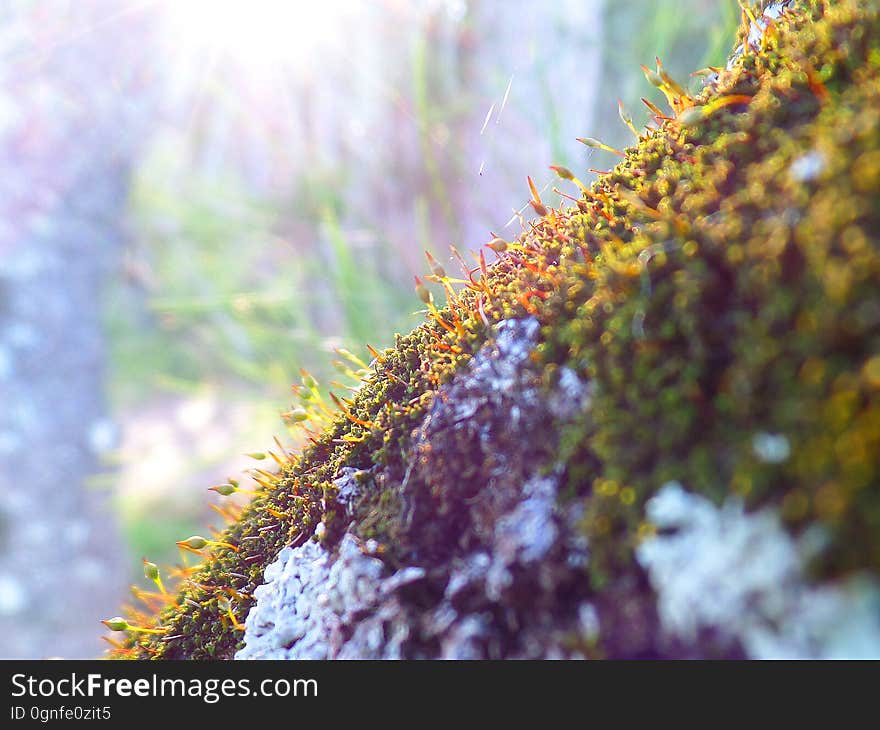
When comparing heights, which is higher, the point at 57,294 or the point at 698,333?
the point at 57,294

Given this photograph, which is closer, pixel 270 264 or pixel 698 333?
pixel 698 333

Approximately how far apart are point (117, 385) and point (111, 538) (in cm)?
370

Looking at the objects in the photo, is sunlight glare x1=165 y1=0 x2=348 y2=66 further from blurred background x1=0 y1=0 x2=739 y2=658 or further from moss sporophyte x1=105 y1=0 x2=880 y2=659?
moss sporophyte x1=105 y1=0 x2=880 y2=659

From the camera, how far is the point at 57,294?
3.12 m

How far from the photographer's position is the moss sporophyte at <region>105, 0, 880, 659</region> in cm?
40

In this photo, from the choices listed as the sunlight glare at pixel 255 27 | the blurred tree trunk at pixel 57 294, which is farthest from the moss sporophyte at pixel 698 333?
the sunlight glare at pixel 255 27

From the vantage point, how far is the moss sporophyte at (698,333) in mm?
399

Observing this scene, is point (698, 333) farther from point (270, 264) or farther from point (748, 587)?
point (270, 264)

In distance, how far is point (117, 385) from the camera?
265 inches

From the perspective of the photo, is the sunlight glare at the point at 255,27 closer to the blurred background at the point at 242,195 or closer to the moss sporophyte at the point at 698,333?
the blurred background at the point at 242,195

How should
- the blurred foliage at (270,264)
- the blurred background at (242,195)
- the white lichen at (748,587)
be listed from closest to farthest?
the white lichen at (748,587), the blurred foliage at (270,264), the blurred background at (242,195)

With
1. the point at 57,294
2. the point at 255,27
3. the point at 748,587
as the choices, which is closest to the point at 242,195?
the point at 255,27

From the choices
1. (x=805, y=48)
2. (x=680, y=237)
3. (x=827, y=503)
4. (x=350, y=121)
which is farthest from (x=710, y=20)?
(x=827, y=503)

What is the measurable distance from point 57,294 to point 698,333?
330 cm
